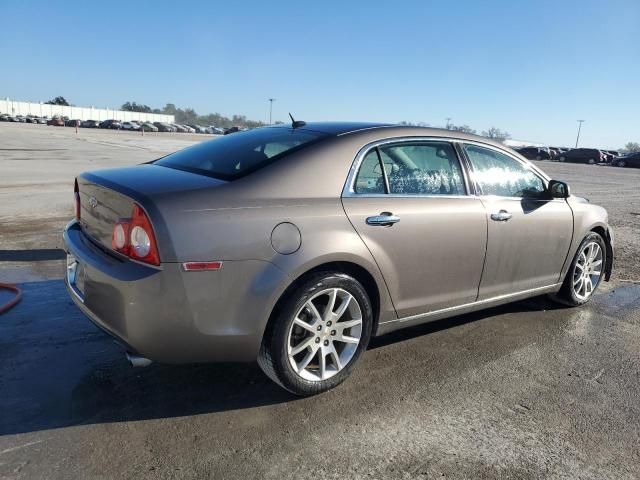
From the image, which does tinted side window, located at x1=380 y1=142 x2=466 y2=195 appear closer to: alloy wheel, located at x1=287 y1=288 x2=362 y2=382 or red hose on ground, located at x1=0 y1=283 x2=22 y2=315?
alloy wheel, located at x1=287 y1=288 x2=362 y2=382

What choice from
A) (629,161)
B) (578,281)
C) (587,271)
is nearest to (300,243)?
(578,281)

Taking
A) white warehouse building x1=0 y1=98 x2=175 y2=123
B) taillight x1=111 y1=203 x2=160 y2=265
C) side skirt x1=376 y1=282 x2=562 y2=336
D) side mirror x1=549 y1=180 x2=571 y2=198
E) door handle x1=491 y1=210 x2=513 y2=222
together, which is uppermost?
white warehouse building x1=0 y1=98 x2=175 y2=123

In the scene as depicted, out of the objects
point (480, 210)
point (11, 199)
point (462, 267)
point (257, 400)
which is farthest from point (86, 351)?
point (11, 199)

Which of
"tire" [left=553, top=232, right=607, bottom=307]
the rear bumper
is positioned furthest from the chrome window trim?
"tire" [left=553, top=232, right=607, bottom=307]

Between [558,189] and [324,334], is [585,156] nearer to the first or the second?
[558,189]

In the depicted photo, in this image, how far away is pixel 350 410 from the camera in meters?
3.10

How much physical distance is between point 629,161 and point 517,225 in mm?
48901

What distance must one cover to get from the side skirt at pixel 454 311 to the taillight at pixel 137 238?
1596mm

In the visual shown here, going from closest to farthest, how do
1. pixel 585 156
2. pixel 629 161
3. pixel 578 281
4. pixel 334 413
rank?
pixel 334 413
pixel 578 281
pixel 629 161
pixel 585 156

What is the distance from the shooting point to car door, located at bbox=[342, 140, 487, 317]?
3.35m

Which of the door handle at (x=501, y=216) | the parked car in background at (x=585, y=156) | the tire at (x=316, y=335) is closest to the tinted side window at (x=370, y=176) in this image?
Result: the tire at (x=316, y=335)

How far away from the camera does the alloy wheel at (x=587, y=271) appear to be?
16.5 feet

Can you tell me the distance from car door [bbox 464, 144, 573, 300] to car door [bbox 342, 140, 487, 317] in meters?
0.15

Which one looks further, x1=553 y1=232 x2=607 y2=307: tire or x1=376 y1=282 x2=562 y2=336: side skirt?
x1=553 y1=232 x2=607 y2=307: tire
